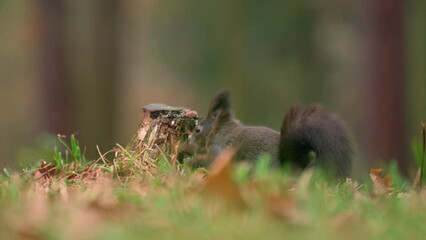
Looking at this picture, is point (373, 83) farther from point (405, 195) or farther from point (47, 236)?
point (47, 236)

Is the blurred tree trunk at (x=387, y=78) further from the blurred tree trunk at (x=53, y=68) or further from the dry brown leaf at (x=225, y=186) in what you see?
the dry brown leaf at (x=225, y=186)

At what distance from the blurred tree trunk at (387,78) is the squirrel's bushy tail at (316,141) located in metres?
10.5

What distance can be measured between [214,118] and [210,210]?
2489 millimetres

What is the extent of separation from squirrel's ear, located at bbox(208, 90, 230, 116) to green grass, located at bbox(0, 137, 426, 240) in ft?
4.44

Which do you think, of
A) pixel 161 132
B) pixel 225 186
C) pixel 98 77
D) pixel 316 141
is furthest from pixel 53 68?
pixel 225 186

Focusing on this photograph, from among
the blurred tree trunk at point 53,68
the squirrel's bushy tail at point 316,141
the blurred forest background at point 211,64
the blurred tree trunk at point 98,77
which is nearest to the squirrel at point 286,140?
the squirrel's bushy tail at point 316,141

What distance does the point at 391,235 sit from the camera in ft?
12.0

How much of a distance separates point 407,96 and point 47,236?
1364 cm

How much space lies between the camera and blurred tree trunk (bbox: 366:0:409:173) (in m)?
16.5

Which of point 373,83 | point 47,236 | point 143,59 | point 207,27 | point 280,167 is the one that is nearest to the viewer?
point 47,236

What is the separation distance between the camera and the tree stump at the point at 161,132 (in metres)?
5.93

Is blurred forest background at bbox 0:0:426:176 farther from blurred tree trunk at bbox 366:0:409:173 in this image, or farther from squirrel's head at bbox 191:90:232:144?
squirrel's head at bbox 191:90:232:144

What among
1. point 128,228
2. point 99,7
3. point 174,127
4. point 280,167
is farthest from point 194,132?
point 99,7

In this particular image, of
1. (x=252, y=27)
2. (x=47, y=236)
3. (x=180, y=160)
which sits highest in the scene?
(x=47, y=236)
